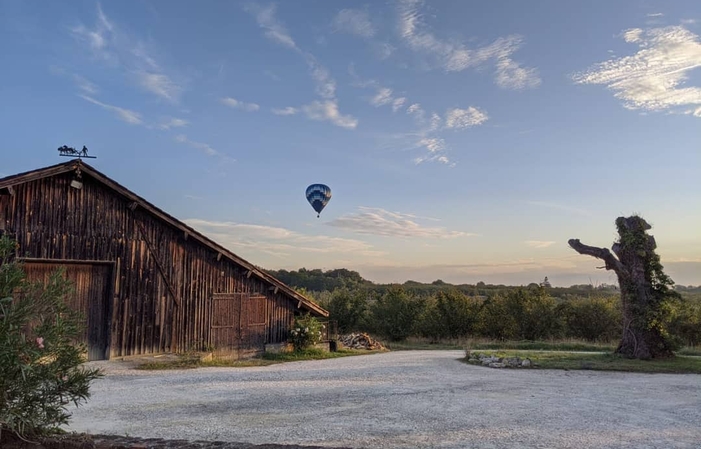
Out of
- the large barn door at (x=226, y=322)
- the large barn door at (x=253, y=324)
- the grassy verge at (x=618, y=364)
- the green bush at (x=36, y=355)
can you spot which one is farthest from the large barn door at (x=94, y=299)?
the grassy verge at (x=618, y=364)

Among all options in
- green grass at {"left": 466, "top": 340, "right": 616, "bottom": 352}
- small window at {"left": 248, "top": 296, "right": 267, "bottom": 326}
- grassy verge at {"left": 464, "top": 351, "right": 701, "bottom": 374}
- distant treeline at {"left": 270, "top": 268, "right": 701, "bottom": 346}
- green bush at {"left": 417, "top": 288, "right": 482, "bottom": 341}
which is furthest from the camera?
green bush at {"left": 417, "top": 288, "right": 482, "bottom": 341}

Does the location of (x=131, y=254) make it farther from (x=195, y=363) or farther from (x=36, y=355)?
(x=36, y=355)

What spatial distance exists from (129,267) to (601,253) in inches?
593

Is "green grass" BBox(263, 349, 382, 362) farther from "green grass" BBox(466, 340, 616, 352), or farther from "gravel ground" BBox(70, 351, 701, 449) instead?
"green grass" BBox(466, 340, 616, 352)

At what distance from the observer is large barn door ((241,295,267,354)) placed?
1761 cm

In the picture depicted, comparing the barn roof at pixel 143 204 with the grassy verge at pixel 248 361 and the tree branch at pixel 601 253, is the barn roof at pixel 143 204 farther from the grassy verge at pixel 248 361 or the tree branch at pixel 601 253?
the tree branch at pixel 601 253

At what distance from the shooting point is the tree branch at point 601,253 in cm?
1622

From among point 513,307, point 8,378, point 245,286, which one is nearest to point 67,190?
point 245,286

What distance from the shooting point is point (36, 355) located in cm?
429

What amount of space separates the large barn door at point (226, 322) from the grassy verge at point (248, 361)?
3.13 ft

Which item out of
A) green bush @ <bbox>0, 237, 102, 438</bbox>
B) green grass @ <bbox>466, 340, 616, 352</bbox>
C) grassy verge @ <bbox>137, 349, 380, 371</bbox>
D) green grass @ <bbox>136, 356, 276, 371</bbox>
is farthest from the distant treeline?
green bush @ <bbox>0, 237, 102, 438</bbox>

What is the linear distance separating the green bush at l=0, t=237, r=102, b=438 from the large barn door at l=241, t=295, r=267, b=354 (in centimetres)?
1286

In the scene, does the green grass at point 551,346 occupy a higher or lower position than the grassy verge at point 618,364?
lower

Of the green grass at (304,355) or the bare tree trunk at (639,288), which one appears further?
the green grass at (304,355)
